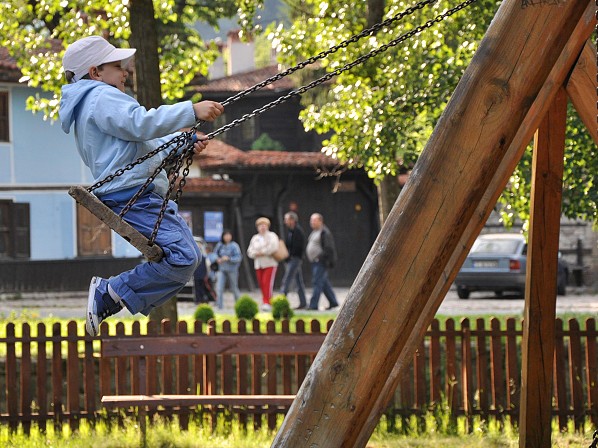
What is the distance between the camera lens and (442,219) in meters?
4.41

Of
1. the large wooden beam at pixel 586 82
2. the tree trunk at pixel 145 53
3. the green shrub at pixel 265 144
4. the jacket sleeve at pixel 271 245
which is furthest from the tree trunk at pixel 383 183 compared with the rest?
the green shrub at pixel 265 144

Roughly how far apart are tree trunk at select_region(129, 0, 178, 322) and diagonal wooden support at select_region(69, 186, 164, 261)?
7.52m

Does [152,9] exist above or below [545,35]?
above

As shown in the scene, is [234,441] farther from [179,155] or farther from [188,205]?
[188,205]

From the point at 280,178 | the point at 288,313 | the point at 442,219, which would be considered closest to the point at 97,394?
the point at 288,313

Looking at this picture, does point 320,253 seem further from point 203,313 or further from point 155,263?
point 155,263

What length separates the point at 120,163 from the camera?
204 inches

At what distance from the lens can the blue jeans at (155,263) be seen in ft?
16.7

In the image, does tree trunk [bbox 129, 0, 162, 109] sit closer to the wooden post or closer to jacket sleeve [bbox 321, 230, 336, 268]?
the wooden post

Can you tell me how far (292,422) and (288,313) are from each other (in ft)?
39.9

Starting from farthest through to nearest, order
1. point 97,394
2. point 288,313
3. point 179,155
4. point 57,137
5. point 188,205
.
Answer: point 188,205 → point 57,137 → point 288,313 → point 97,394 → point 179,155

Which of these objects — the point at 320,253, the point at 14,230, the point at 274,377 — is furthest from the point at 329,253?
the point at 14,230

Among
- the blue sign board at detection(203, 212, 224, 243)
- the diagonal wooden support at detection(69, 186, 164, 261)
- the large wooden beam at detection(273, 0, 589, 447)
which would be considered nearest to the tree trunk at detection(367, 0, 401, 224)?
the diagonal wooden support at detection(69, 186, 164, 261)

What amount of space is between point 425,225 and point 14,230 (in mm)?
A: 29334
